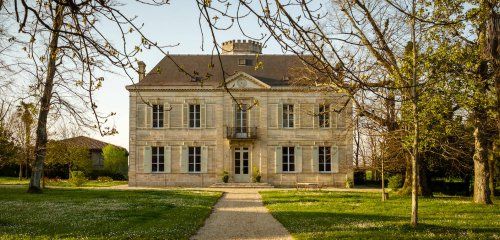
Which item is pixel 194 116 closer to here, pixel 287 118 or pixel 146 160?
pixel 146 160

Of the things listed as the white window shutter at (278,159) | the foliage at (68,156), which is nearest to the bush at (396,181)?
the white window shutter at (278,159)

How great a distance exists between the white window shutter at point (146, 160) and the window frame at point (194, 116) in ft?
10.2

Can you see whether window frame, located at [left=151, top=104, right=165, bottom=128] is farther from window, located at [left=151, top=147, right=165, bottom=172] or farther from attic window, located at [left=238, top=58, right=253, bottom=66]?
attic window, located at [left=238, top=58, right=253, bottom=66]

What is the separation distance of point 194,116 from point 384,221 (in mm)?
24217

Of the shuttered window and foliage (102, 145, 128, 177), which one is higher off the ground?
the shuttered window

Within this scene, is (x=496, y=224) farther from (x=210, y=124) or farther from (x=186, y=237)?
(x=210, y=124)

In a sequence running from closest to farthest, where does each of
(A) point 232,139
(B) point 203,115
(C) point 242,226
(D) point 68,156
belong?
(C) point 242,226 → (D) point 68,156 → (A) point 232,139 → (B) point 203,115

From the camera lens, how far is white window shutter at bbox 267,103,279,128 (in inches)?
1455

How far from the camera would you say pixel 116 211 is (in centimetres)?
1653

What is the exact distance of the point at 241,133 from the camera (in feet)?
120

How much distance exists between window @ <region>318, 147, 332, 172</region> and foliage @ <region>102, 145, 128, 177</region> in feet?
56.4

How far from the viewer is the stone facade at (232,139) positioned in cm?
3659

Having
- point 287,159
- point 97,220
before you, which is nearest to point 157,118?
point 287,159

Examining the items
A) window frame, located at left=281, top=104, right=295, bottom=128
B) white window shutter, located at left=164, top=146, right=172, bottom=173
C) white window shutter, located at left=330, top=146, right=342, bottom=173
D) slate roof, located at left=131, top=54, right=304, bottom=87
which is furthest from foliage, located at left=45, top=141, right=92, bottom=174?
white window shutter, located at left=330, top=146, right=342, bottom=173
